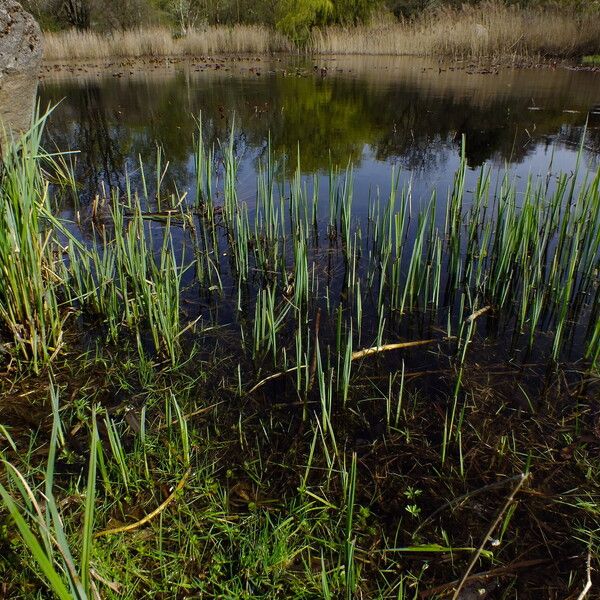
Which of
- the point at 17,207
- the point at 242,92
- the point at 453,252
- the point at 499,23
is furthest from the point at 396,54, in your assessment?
the point at 17,207

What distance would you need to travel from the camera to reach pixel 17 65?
1916 mm

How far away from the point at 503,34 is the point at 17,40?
49.8ft

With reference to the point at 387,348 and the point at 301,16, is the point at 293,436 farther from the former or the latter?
the point at 301,16

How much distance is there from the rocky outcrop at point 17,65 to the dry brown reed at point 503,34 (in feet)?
48.4

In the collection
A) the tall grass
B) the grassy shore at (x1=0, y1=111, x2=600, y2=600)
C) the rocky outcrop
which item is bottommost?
the grassy shore at (x1=0, y1=111, x2=600, y2=600)

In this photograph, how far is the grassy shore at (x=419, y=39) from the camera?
1348 centimetres

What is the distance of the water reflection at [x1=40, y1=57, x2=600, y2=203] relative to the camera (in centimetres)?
514

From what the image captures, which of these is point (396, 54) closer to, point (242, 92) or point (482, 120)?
point (242, 92)

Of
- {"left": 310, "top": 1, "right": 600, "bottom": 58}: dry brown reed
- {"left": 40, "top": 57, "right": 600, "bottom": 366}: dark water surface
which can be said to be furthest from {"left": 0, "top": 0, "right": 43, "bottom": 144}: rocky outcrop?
{"left": 310, "top": 1, "right": 600, "bottom": 58}: dry brown reed

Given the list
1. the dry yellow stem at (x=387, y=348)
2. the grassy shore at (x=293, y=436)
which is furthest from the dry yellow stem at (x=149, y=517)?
the dry yellow stem at (x=387, y=348)

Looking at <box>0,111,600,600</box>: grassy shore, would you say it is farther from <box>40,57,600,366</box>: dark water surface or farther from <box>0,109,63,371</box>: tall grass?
<box>40,57,600,366</box>: dark water surface

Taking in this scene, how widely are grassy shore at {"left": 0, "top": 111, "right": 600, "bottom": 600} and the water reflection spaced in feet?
4.50

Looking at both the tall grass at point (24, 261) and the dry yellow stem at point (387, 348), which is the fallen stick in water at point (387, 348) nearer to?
the dry yellow stem at point (387, 348)

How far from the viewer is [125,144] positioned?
5.99 m
